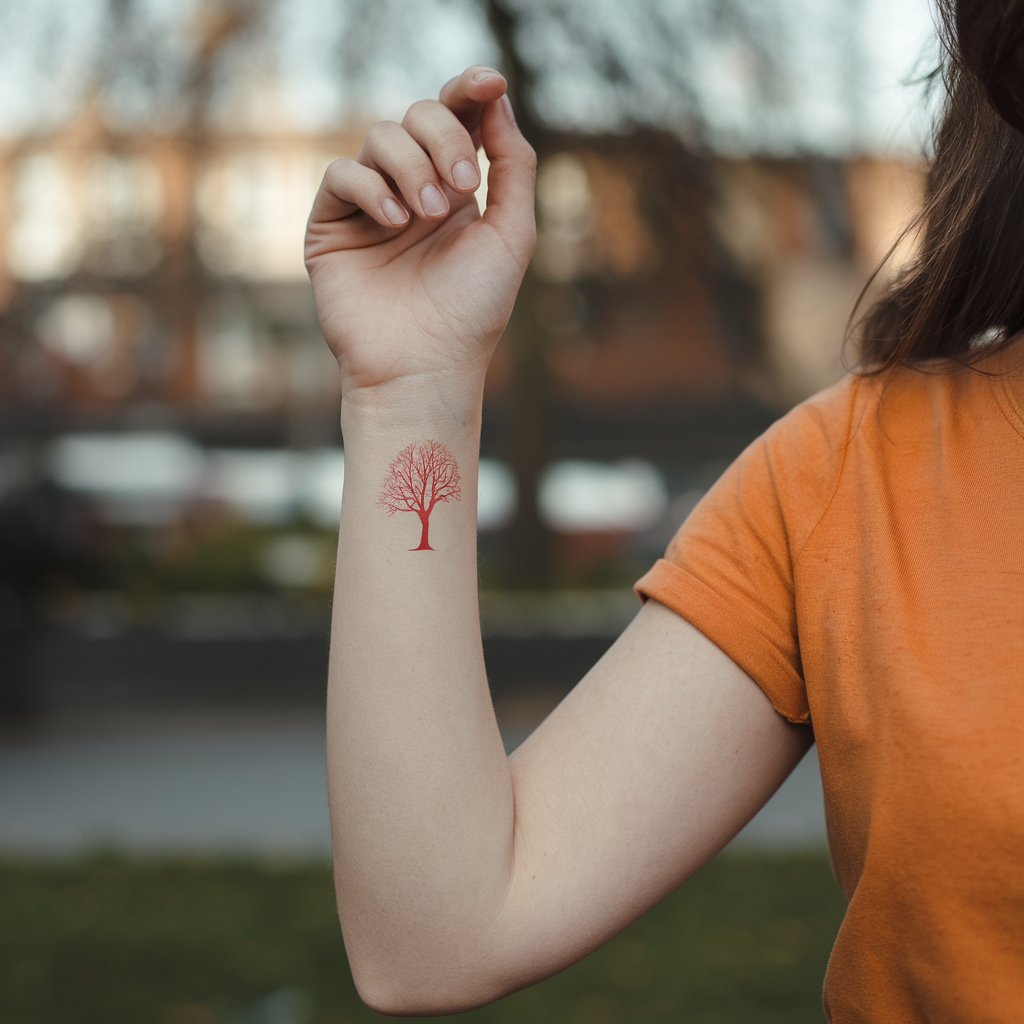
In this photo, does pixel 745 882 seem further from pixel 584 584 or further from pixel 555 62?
pixel 584 584

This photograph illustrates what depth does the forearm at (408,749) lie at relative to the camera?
116 cm

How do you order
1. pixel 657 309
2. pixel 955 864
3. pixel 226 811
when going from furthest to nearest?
pixel 657 309 → pixel 226 811 → pixel 955 864

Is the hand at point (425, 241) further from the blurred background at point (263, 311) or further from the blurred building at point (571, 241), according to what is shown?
the blurred building at point (571, 241)

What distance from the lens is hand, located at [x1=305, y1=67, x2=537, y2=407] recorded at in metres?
1.20

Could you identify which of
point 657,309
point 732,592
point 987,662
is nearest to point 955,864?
point 987,662

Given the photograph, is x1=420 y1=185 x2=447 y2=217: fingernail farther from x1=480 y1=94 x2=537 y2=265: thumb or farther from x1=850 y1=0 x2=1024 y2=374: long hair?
x1=850 y1=0 x2=1024 y2=374: long hair

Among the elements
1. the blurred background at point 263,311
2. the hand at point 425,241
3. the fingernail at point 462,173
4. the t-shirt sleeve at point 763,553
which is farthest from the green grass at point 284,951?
the fingernail at point 462,173

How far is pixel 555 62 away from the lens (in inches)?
281

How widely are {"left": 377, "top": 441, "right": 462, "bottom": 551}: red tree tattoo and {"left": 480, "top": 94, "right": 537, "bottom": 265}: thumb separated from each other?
0.67 ft

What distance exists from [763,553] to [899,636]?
0.15 m

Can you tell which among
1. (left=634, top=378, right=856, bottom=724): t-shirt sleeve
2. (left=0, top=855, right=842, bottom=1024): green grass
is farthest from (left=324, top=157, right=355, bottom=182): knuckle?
(left=0, top=855, right=842, bottom=1024): green grass

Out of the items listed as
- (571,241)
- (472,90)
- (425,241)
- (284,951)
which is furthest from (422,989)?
(571,241)

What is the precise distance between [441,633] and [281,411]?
91.2ft

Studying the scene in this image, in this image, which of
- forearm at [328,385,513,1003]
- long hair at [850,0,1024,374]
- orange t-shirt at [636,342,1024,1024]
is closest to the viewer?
orange t-shirt at [636,342,1024,1024]
